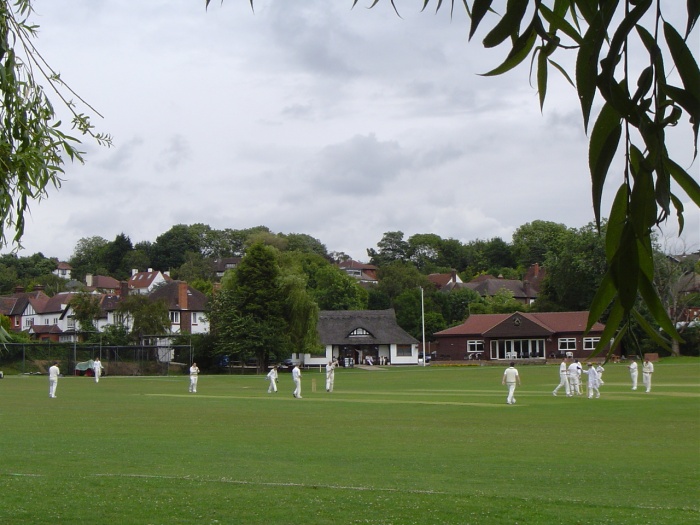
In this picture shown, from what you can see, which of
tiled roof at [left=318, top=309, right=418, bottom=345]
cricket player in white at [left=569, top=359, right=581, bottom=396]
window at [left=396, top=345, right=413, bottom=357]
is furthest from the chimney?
cricket player in white at [left=569, top=359, right=581, bottom=396]

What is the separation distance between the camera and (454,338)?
101 m

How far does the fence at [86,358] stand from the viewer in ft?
248

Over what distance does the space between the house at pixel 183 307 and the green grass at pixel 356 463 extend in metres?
70.4

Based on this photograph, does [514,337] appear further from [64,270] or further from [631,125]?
[64,270]

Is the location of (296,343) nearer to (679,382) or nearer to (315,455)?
(679,382)

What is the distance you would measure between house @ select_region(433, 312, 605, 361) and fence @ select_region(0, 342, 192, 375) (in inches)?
1316

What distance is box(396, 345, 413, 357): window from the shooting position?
101 m

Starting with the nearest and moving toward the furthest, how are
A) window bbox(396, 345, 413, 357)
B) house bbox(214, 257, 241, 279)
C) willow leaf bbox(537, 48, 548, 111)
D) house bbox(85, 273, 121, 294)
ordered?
willow leaf bbox(537, 48, 548, 111), window bbox(396, 345, 413, 357), house bbox(85, 273, 121, 294), house bbox(214, 257, 241, 279)

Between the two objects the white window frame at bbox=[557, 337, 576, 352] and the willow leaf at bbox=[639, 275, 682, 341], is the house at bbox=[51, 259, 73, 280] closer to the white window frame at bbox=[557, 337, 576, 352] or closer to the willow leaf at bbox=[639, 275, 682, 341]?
the white window frame at bbox=[557, 337, 576, 352]

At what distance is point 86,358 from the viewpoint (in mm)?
78688

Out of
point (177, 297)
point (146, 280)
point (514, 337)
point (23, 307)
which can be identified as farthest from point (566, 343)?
point (146, 280)

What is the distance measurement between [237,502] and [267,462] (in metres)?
5.33

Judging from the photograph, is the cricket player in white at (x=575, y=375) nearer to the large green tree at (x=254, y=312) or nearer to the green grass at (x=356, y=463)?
the green grass at (x=356, y=463)

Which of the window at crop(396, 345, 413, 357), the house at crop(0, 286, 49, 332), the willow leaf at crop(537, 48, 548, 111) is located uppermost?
the house at crop(0, 286, 49, 332)
